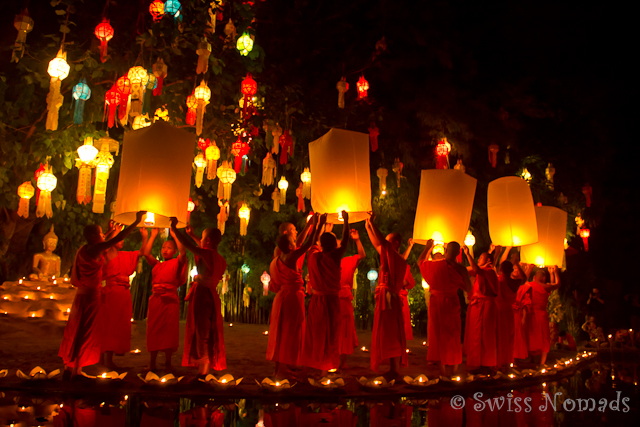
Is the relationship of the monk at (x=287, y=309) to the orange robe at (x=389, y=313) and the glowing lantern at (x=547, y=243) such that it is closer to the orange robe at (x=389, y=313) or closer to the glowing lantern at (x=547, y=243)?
the orange robe at (x=389, y=313)

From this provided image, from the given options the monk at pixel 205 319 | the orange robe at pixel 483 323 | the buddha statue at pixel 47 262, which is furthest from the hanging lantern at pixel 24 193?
the orange robe at pixel 483 323

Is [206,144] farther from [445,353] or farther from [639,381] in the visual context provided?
[639,381]

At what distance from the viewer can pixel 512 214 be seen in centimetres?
732

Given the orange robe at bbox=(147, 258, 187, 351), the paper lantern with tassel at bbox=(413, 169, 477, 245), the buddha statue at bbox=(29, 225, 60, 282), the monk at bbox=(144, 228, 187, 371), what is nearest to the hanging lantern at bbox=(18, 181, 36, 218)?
the buddha statue at bbox=(29, 225, 60, 282)

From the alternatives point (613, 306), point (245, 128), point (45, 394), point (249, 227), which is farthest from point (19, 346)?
point (613, 306)

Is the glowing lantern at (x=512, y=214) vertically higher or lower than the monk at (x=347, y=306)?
higher

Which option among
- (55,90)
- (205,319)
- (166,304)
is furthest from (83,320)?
(55,90)

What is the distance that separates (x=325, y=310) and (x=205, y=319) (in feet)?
4.03

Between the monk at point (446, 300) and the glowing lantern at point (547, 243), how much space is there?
3203mm

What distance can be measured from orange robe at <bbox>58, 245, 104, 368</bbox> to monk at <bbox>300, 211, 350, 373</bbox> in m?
2.07

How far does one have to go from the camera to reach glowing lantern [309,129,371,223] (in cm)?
523

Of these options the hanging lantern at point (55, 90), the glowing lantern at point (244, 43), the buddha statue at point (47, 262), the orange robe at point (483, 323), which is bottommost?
the orange robe at point (483, 323)

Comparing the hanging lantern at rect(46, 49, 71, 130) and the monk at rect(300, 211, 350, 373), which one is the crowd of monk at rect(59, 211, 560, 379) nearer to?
the monk at rect(300, 211, 350, 373)

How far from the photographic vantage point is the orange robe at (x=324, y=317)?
5.13m
